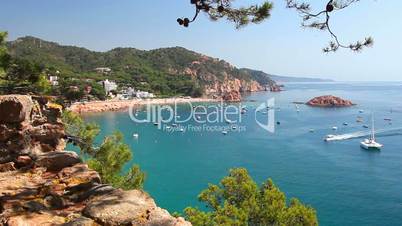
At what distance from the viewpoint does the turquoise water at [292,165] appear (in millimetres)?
28125

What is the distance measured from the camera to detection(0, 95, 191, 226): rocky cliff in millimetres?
3934

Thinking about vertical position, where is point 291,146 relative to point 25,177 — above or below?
below

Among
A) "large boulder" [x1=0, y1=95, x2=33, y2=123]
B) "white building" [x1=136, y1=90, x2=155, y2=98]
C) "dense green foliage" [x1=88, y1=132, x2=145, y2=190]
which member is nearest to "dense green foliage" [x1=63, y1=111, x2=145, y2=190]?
"dense green foliage" [x1=88, y1=132, x2=145, y2=190]

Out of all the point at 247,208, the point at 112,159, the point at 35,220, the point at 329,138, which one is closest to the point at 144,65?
the point at 329,138

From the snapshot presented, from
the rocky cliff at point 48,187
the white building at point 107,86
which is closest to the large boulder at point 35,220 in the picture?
the rocky cliff at point 48,187

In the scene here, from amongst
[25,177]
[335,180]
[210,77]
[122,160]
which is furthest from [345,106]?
[25,177]

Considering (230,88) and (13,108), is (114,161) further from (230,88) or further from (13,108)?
(230,88)

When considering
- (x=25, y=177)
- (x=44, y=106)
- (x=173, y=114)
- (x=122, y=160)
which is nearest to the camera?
(x=25, y=177)

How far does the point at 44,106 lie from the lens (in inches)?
329

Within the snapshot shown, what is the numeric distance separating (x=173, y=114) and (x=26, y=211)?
7895 centimetres

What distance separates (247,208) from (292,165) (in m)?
29.9

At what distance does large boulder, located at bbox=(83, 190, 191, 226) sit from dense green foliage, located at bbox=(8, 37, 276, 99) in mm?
97372

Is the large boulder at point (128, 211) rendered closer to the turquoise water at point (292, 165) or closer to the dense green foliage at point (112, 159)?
the dense green foliage at point (112, 159)

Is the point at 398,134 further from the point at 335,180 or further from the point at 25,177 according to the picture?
the point at 25,177
